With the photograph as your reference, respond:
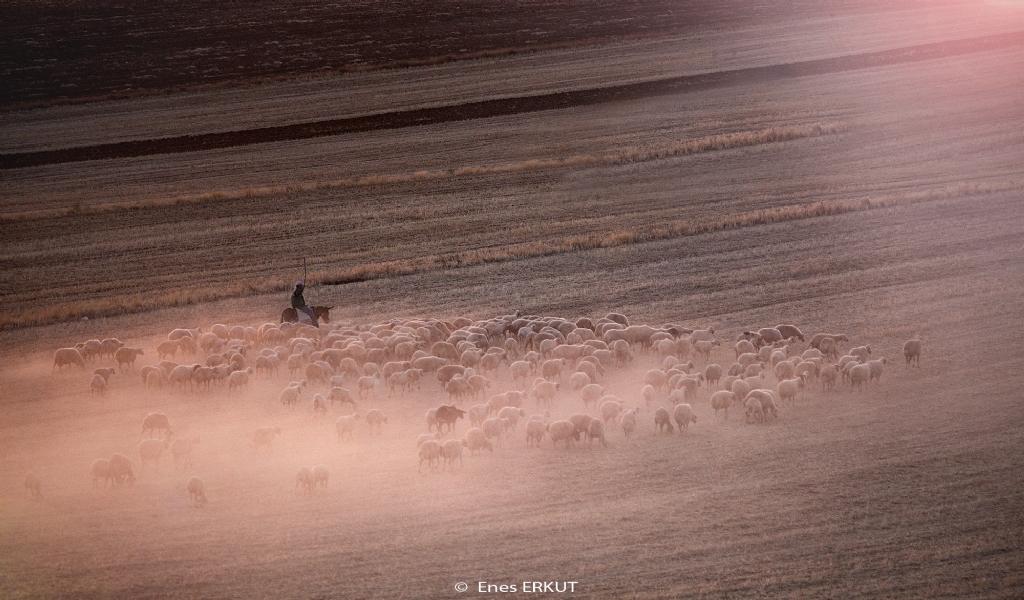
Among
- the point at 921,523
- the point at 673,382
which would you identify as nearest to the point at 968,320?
the point at 673,382

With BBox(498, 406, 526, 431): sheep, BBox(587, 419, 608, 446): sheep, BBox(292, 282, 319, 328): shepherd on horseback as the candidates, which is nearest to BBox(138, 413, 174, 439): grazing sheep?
BBox(498, 406, 526, 431): sheep

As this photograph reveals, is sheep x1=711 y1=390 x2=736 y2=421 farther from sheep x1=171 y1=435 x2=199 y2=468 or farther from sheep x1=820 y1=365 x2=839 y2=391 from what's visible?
sheep x1=171 y1=435 x2=199 y2=468

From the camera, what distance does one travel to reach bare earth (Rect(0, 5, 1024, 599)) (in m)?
13.6

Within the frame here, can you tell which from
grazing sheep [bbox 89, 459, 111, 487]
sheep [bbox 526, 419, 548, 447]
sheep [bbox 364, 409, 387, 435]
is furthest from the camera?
sheep [bbox 364, 409, 387, 435]

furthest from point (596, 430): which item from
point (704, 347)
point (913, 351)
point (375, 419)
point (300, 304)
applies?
point (300, 304)

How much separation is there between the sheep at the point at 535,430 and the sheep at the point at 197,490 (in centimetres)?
503

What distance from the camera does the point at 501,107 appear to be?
48938 mm

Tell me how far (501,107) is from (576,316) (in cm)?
2565

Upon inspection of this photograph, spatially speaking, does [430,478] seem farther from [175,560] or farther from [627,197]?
[627,197]

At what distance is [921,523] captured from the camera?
13.9 metres

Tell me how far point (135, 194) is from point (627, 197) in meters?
18.2

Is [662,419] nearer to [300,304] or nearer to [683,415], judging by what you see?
[683,415]

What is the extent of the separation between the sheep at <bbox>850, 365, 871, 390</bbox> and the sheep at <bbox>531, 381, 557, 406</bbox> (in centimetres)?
525

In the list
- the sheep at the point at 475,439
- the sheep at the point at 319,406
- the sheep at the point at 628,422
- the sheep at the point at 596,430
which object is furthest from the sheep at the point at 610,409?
the sheep at the point at 319,406
